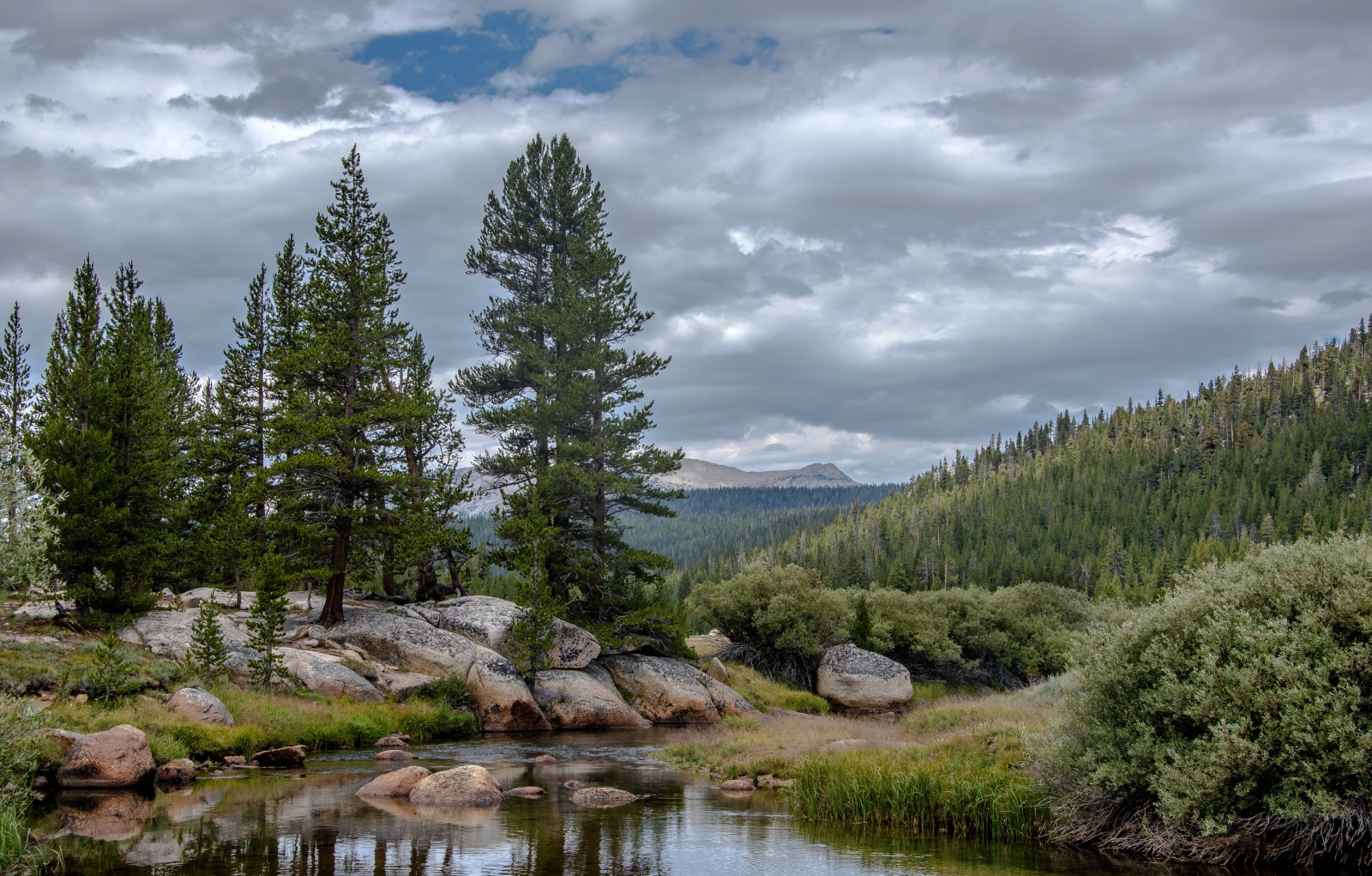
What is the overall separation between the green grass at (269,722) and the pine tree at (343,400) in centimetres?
841

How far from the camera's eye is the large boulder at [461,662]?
3981cm

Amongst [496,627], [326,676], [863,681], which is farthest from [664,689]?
[326,676]

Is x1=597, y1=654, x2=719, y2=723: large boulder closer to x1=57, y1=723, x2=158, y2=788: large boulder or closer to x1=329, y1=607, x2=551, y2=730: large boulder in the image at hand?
x1=329, y1=607, x2=551, y2=730: large boulder

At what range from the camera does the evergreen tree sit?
48.8 meters

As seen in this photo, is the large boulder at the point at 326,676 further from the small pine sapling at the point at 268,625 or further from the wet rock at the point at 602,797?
the wet rock at the point at 602,797

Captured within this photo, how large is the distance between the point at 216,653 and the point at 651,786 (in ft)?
57.6

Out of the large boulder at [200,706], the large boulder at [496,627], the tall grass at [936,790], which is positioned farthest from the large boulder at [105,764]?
the large boulder at [496,627]

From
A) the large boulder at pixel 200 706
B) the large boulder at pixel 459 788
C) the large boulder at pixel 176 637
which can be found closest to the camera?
the large boulder at pixel 459 788

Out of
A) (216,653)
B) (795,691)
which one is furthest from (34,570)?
(795,691)

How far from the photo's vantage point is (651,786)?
2566 cm

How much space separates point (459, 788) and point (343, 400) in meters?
26.4

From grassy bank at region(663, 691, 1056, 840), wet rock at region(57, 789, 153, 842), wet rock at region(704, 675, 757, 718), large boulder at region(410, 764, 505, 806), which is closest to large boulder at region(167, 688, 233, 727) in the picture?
wet rock at region(57, 789, 153, 842)

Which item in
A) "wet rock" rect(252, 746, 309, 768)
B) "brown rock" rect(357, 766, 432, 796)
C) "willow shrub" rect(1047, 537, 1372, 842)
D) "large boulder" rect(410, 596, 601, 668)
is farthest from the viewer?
"large boulder" rect(410, 596, 601, 668)

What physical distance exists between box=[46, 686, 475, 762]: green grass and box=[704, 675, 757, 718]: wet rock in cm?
1416
